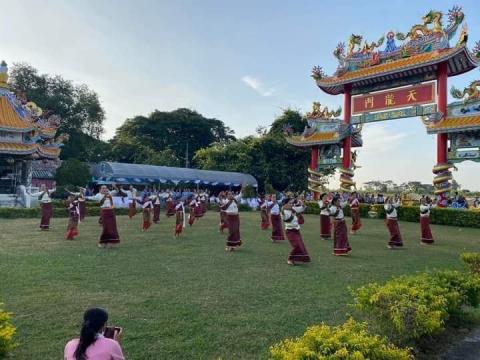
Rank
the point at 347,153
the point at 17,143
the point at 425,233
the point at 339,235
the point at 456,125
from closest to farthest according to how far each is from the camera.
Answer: the point at 339,235
the point at 425,233
the point at 456,125
the point at 17,143
the point at 347,153

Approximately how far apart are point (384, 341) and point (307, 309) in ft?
7.80

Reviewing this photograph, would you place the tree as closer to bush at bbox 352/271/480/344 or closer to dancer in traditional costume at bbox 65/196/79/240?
dancer in traditional costume at bbox 65/196/79/240

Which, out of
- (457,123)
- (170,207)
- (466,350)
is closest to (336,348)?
(466,350)

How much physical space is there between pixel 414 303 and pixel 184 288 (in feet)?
12.2

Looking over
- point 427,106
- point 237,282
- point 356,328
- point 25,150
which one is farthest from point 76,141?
point 356,328

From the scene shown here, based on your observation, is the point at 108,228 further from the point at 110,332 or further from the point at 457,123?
the point at 457,123

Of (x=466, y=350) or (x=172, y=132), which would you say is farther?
(x=172, y=132)

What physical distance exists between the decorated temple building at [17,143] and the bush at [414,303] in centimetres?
2358

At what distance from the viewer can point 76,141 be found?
128 feet

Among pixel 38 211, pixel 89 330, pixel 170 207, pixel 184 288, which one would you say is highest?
pixel 170 207

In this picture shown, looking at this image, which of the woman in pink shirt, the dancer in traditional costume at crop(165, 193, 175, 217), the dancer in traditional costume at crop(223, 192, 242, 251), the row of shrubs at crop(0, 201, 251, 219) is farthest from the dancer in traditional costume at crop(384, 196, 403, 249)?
the row of shrubs at crop(0, 201, 251, 219)

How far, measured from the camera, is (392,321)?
179 inches

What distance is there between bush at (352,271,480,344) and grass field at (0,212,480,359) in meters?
0.85

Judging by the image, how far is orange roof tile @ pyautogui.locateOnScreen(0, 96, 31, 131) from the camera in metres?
24.0
